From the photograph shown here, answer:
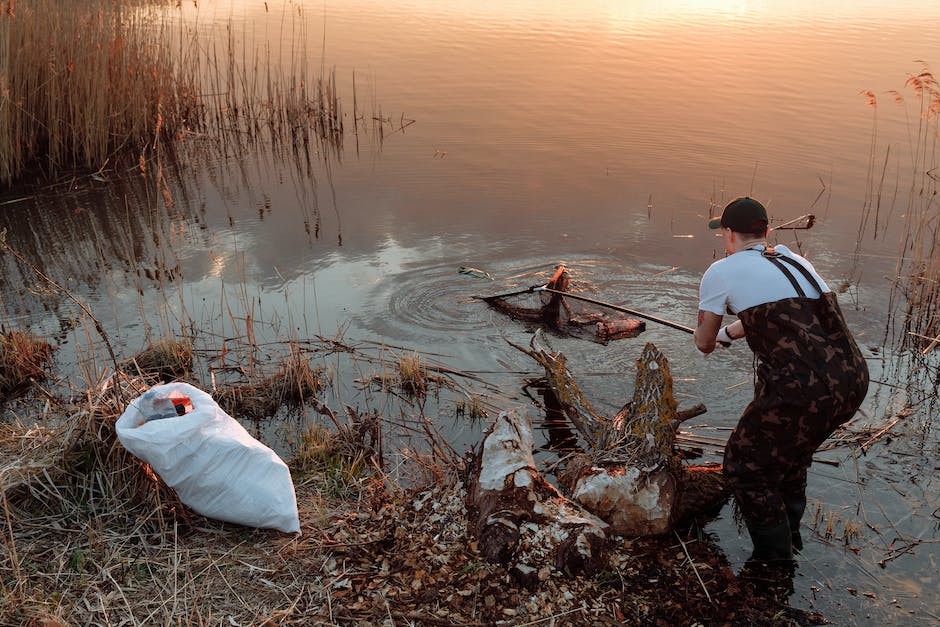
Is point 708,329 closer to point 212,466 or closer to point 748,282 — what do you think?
point 748,282

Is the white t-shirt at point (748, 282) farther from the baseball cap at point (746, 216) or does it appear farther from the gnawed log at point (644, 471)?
the gnawed log at point (644, 471)

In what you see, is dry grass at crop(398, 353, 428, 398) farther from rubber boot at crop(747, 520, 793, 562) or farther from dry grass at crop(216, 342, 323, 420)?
rubber boot at crop(747, 520, 793, 562)

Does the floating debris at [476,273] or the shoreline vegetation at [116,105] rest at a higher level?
the shoreline vegetation at [116,105]

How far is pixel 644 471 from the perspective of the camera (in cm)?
398

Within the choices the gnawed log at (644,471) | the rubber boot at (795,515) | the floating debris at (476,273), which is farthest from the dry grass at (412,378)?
the rubber boot at (795,515)

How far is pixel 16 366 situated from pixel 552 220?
5734 millimetres

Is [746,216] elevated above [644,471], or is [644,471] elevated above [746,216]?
[746,216]

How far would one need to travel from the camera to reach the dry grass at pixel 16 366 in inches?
220

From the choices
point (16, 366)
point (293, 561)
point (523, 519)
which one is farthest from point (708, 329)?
point (16, 366)

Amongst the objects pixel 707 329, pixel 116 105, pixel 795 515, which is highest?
pixel 116 105

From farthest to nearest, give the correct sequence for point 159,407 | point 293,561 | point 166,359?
point 166,359 → point 159,407 → point 293,561

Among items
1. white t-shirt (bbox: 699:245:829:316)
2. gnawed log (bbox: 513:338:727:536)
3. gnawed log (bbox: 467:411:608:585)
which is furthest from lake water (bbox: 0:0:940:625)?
white t-shirt (bbox: 699:245:829:316)

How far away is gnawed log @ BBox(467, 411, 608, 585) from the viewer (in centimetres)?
354

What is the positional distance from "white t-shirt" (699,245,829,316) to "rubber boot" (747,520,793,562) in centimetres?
107
